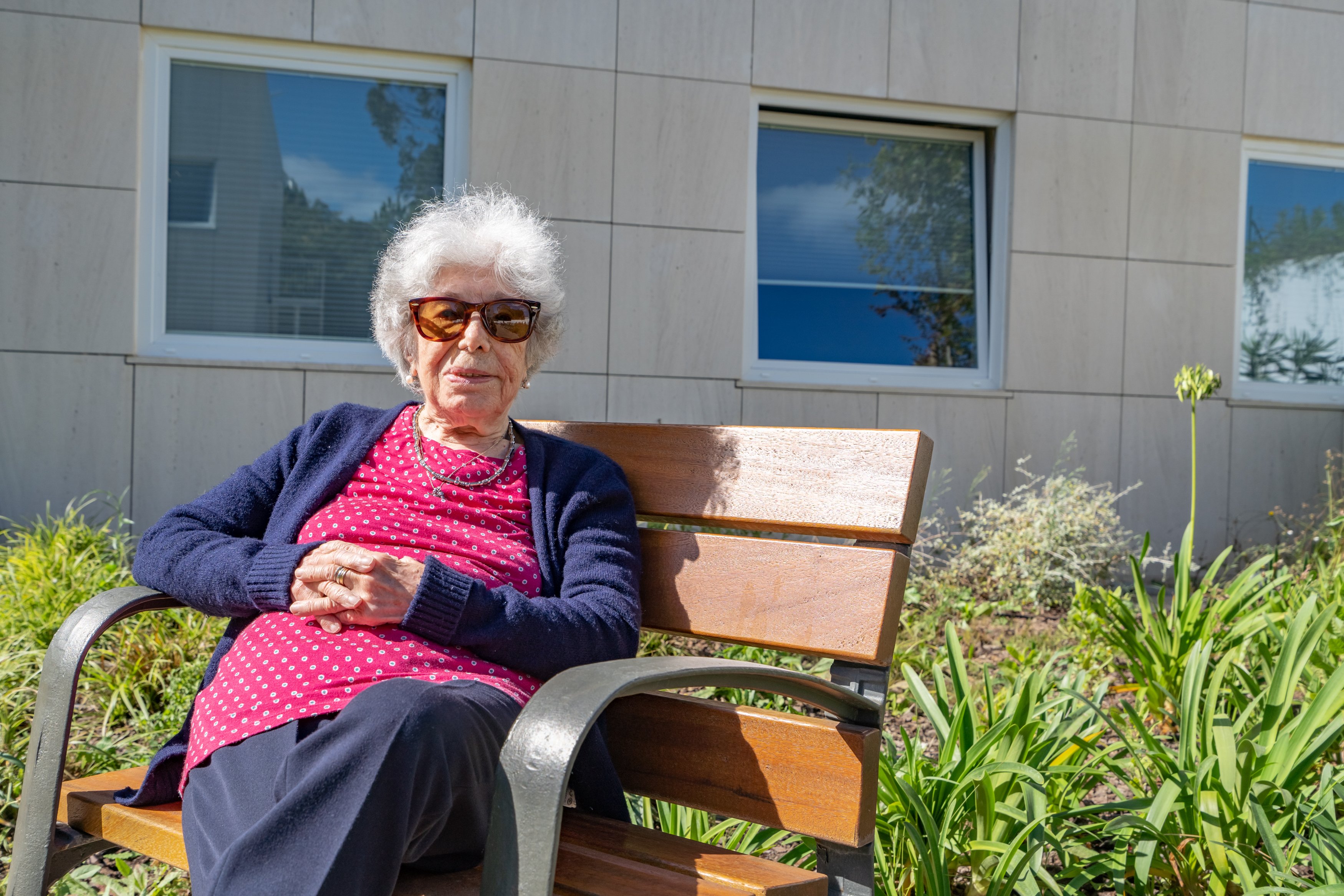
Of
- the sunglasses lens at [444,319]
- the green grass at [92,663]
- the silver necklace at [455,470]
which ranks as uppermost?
the sunglasses lens at [444,319]

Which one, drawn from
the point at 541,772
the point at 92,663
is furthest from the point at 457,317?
the point at 92,663

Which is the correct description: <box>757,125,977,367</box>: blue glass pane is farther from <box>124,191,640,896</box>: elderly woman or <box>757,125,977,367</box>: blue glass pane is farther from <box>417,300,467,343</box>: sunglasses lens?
<box>417,300,467,343</box>: sunglasses lens

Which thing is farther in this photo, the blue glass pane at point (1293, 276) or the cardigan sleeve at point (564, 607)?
the blue glass pane at point (1293, 276)

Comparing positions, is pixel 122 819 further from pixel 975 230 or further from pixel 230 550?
pixel 975 230

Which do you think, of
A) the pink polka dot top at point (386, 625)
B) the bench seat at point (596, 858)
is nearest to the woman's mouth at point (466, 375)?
the pink polka dot top at point (386, 625)

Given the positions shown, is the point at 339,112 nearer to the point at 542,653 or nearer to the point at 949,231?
the point at 949,231

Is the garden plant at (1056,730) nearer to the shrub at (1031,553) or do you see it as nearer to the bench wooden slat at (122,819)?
the shrub at (1031,553)

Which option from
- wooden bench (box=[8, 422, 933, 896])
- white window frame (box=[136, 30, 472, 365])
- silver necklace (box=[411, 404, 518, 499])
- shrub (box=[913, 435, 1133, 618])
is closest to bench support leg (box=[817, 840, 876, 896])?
wooden bench (box=[8, 422, 933, 896])

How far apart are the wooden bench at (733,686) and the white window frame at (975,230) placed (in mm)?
3480

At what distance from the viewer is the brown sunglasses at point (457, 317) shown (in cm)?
219

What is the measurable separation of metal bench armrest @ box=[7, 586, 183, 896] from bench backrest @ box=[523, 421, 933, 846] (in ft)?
3.07

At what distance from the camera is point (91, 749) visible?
2.78 meters

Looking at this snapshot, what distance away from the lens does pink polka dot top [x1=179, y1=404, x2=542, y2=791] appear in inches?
68.5

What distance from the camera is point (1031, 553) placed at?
186 inches
